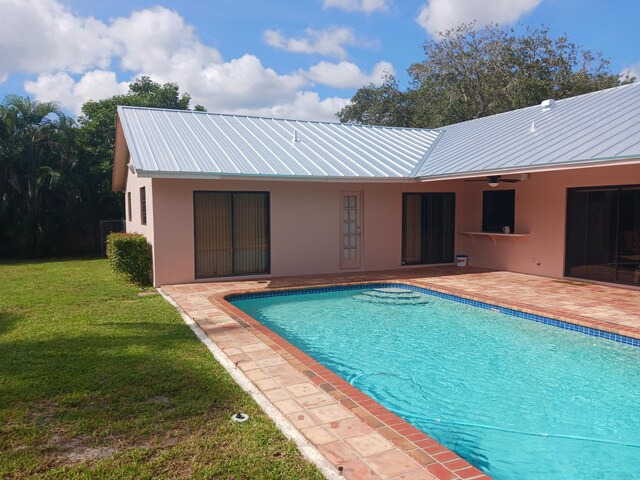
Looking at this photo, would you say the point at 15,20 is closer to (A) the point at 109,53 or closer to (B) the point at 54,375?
(A) the point at 109,53

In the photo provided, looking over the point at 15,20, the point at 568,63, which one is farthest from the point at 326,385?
the point at 568,63

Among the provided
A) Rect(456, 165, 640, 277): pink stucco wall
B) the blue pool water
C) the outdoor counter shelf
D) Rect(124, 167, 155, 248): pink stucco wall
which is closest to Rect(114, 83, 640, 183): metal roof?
Rect(124, 167, 155, 248): pink stucco wall

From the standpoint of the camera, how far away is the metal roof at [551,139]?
8.90m

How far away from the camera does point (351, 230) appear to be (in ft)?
44.0

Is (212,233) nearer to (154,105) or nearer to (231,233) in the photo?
(231,233)

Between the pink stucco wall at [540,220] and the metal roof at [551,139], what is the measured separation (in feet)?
3.51

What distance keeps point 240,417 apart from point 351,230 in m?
9.60

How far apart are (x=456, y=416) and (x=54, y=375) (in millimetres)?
4130

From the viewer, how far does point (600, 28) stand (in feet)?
75.0

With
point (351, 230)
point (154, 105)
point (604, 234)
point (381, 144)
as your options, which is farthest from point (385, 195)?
point (154, 105)

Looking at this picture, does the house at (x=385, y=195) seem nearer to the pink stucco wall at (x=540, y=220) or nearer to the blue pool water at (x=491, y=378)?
the pink stucco wall at (x=540, y=220)

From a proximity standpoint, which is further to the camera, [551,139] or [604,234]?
[604,234]

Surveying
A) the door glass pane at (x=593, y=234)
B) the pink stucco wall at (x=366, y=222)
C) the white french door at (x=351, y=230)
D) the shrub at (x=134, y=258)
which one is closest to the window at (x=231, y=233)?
the pink stucco wall at (x=366, y=222)

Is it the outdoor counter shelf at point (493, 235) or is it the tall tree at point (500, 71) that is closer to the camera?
the outdoor counter shelf at point (493, 235)
